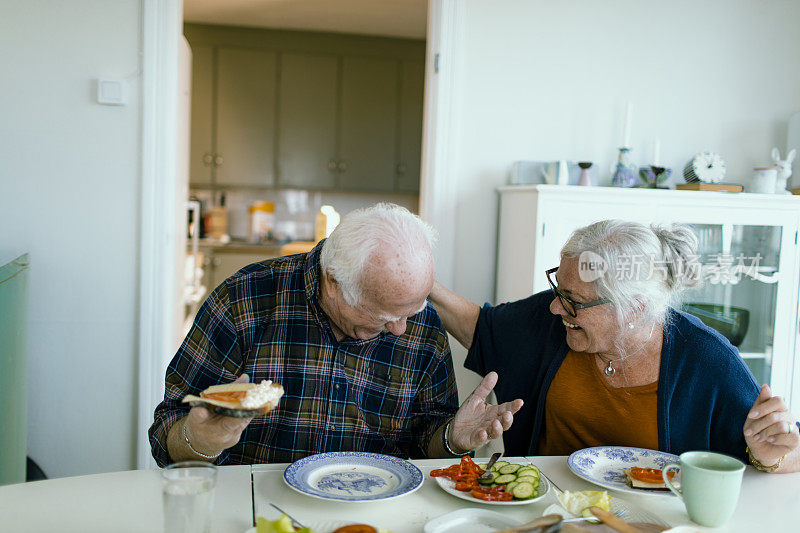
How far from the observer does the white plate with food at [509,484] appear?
1.13 m

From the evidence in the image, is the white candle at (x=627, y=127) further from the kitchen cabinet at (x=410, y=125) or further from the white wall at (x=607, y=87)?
the kitchen cabinet at (x=410, y=125)

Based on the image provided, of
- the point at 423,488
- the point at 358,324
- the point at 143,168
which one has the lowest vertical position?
the point at 423,488

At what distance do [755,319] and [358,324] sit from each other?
1.95 m

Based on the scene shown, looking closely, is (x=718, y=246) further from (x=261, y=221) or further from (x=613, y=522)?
(x=261, y=221)

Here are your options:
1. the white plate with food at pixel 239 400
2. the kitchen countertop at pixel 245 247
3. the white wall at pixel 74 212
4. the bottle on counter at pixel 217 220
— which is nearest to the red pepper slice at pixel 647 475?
the white plate with food at pixel 239 400

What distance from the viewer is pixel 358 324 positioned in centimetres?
144

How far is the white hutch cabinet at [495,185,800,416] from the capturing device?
97.3 inches

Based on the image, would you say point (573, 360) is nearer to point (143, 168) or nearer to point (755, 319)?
point (755, 319)

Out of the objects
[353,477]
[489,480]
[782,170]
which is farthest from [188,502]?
[782,170]

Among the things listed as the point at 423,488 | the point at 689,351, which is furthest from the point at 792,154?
the point at 423,488

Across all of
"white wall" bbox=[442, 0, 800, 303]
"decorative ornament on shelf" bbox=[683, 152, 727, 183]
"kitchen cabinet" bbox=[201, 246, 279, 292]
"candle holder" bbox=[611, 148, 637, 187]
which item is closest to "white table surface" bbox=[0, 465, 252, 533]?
"white wall" bbox=[442, 0, 800, 303]

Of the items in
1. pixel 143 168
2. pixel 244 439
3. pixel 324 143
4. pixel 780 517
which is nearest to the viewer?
pixel 780 517

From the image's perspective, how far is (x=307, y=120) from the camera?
5.14 meters

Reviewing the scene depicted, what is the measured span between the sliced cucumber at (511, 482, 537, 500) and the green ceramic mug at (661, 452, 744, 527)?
0.21 m
